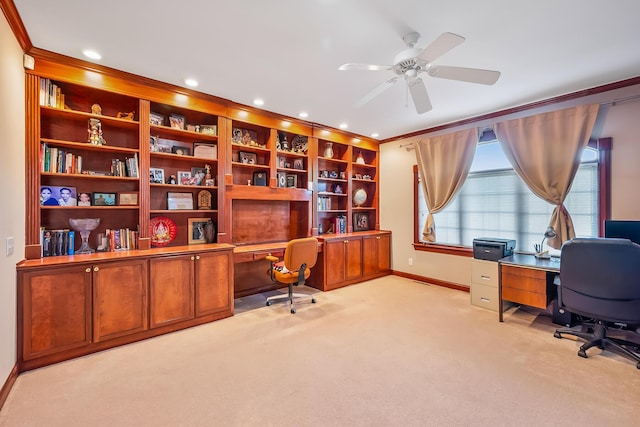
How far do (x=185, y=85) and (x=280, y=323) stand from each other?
2.95 metres

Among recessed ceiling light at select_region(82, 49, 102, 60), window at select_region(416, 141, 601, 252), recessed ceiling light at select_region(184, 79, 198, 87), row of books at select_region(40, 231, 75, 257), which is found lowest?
row of books at select_region(40, 231, 75, 257)

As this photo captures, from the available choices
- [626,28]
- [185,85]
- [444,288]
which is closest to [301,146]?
[185,85]

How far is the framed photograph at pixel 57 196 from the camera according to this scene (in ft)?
8.89

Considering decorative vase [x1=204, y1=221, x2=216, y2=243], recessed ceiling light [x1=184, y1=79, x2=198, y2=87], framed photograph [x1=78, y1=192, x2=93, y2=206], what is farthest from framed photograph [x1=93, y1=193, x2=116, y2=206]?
recessed ceiling light [x1=184, y1=79, x2=198, y2=87]

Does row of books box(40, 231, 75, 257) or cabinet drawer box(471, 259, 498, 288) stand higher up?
row of books box(40, 231, 75, 257)

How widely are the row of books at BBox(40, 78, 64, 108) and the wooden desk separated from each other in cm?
498

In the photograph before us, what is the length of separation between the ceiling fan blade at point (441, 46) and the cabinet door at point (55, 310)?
3.29 metres

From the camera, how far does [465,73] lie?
7.22 feet

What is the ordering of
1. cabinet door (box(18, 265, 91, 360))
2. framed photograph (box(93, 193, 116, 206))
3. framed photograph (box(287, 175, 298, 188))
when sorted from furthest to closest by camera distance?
framed photograph (box(287, 175, 298, 188))
framed photograph (box(93, 193, 116, 206))
cabinet door (box(18, 265, 91, 360))

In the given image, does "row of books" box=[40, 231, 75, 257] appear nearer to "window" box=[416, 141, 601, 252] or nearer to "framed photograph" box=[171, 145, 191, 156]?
"framed photograph" box=[171, 145, 191, 156]

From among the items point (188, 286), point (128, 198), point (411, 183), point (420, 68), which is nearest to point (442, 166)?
point (411, 183)

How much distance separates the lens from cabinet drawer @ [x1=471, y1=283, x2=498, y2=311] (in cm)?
353

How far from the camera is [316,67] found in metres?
2.79

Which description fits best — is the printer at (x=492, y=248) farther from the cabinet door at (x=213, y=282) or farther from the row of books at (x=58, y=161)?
the row of books at (x=58, y=161)
